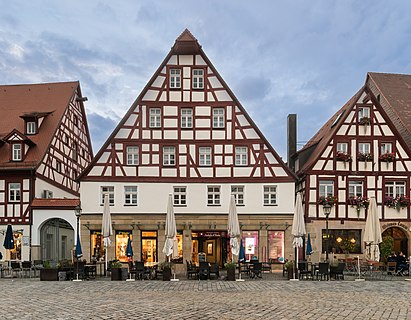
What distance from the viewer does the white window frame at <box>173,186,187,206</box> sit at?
1259 inches

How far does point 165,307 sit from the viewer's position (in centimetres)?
1455

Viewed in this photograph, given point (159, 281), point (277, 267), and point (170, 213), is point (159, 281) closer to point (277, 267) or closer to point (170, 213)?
point (170, 213)

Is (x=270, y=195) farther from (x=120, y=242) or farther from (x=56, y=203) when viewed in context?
(x=56, y=203)

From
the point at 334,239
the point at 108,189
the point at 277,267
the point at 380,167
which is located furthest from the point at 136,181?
the point at 380,167

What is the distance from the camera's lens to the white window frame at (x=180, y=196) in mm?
31984

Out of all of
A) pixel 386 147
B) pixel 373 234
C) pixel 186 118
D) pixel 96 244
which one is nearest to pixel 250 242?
pixel 186 118

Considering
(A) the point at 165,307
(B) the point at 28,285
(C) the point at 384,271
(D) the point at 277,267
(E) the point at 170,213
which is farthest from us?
(D) the point at 277,267

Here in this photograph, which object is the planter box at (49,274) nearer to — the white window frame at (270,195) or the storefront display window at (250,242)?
the storefront display window at (250,242)

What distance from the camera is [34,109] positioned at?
37.5m

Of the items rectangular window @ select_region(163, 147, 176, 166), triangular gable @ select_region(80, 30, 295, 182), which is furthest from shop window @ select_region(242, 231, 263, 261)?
rectangular window @ select_region(163, 147, 176, 166)

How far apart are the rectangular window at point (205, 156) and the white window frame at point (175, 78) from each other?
12.3ft

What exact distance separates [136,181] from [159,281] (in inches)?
371

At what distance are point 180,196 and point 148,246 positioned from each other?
3.23 meters

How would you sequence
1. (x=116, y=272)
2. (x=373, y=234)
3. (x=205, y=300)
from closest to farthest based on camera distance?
1. (x=205, y=300)
2. (x=116, y=272)
3. (x=373, y=234)
